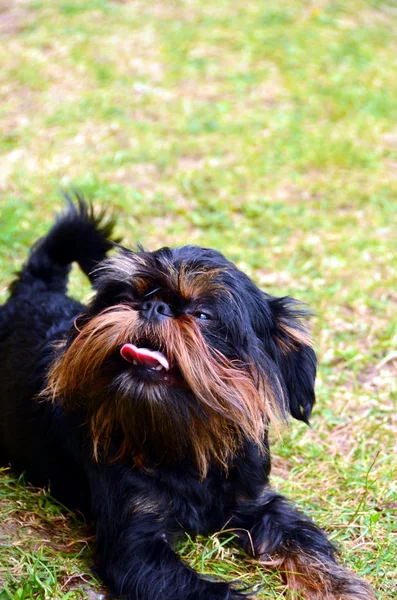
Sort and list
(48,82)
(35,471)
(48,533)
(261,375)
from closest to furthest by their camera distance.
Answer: (261,375) → (48,533) → (35,471) → (48,82)

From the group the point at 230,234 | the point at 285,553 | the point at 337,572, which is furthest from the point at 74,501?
the point at 230,234

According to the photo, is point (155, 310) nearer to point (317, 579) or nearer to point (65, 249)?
point (317, 579)

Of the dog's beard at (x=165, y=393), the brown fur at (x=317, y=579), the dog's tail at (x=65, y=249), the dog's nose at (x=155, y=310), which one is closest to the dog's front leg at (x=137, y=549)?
the dog's beard at (x=165, y=393)

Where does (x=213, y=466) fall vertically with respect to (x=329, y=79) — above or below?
above

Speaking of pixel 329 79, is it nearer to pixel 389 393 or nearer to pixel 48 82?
pixel 48 82

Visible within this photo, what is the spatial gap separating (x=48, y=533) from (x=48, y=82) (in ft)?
24.0

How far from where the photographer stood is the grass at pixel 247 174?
3910 millimetres

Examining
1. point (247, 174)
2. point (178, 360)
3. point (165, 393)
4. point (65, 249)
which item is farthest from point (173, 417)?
point (247, 174)

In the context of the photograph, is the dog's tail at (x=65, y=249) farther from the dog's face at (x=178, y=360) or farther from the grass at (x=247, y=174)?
the grass at (x=247, y=174)

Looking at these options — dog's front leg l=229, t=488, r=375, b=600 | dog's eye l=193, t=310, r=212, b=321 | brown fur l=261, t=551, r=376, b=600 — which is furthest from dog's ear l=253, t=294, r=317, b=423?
brown fur l=261, t=551, r=376, b=600

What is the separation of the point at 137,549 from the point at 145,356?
0.78 meters

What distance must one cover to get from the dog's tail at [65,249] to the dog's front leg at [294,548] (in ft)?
5.02

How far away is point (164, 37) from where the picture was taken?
10.9 metres

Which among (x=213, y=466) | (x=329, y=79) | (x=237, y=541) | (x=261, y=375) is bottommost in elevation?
(x=329, y=79)
